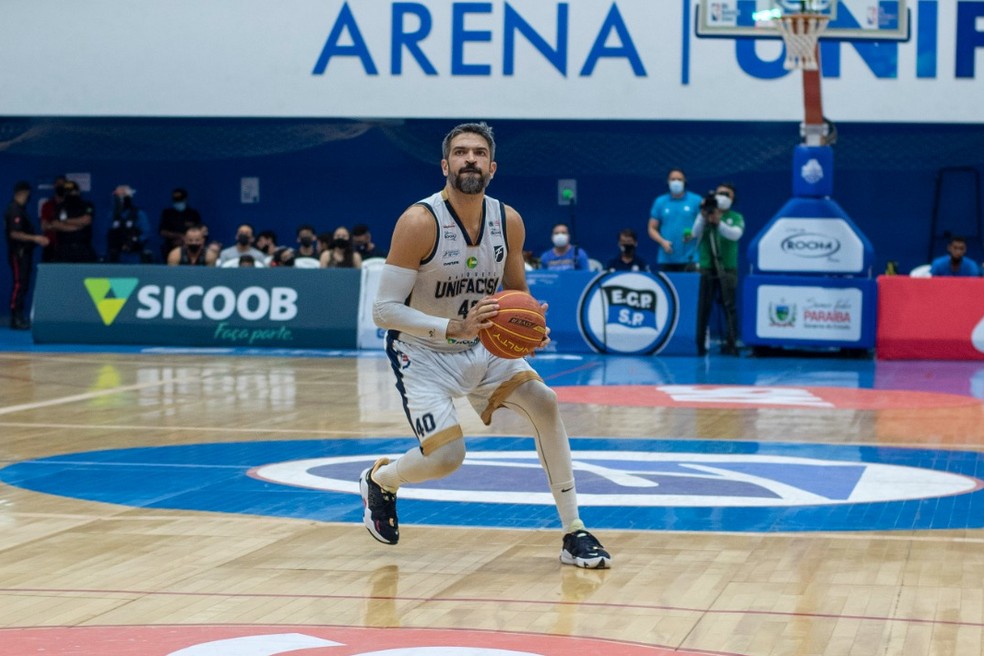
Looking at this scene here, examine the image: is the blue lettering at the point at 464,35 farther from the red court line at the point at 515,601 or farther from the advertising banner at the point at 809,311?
the red court line at the point at 515,601

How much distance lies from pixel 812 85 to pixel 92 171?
1282 cm

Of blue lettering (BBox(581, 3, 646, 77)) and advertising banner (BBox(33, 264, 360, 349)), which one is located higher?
blue lettering (BBox(581, 3, 646, 77))

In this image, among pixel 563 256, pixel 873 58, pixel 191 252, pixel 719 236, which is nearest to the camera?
pixel 719 236

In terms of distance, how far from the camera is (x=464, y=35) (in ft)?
72.6

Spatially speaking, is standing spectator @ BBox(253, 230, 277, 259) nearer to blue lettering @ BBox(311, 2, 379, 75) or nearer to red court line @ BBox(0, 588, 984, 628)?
blue lettering @ BBox(311, 2, 379, 75)

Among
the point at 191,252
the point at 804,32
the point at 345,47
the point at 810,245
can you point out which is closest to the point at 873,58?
the point at 804,32

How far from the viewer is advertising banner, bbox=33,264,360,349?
19.7 meters

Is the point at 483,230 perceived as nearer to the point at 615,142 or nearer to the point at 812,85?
the point at 812,85

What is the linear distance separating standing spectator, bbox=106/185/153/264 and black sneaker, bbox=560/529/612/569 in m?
18.1

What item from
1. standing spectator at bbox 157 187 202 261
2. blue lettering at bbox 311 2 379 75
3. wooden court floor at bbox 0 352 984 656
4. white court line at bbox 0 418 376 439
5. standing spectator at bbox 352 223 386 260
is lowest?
white court line at bbox 0 418 376 439

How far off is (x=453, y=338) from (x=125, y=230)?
60.1 ft

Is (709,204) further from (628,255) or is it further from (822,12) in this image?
(822,12)

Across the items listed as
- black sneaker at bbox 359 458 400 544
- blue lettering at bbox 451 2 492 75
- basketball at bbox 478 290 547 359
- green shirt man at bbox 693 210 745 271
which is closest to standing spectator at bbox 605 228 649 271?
green shirt man at bbox 693 210 745 271

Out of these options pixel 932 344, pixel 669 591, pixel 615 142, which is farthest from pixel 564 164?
→ pixel 669 591
